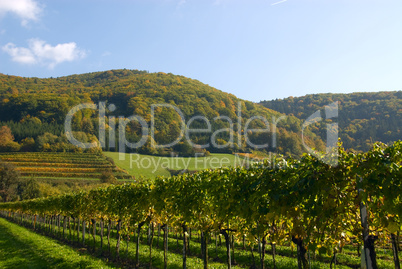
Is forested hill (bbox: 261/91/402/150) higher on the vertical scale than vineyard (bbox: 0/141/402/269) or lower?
higher

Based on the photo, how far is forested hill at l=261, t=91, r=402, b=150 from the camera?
98.4 m

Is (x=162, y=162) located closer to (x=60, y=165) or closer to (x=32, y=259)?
(x=60, y=165)

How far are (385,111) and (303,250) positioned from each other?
428 ft

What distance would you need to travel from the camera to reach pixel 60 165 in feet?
337

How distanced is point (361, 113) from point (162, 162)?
86962 millimetres

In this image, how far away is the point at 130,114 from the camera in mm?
158500

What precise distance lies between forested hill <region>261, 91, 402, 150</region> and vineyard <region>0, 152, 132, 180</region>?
269ft

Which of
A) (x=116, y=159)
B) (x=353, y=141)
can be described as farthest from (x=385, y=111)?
(x=116, y=159)

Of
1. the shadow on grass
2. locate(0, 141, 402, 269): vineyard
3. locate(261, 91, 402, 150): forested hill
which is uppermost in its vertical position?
locate(261, 91, 402, 150): forested hill

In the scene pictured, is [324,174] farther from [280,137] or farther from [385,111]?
[385,111]

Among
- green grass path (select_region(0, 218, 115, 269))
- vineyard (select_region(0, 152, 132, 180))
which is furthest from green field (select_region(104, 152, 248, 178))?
green grass path (select_region(0, 218, 115, 269))

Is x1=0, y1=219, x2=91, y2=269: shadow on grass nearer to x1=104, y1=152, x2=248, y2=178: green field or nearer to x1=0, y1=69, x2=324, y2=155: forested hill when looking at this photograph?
x1=104, y1=152, x2=248, y2=178: green field

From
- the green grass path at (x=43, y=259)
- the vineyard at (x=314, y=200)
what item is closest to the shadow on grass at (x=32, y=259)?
the green grass path at (x=43, y=259)

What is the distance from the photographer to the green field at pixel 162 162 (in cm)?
10800
